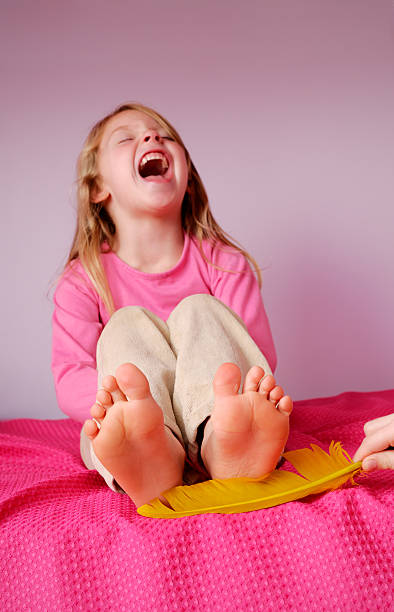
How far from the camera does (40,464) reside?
1156 millimetres

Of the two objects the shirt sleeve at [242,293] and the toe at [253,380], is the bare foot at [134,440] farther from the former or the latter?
the shirt sleeve at [242,293]

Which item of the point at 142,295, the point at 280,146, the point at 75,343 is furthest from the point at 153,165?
the point at 280,146

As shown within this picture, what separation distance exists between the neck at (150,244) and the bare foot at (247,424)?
76cm

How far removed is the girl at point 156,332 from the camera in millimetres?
762

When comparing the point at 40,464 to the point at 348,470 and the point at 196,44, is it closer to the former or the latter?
the point at 348,470

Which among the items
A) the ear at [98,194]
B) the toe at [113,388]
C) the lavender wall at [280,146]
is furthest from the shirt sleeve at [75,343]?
the lavender wall at [280,146]

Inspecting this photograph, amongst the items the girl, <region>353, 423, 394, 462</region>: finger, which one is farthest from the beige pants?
<region>353, 423, 394, 462</region>: finger

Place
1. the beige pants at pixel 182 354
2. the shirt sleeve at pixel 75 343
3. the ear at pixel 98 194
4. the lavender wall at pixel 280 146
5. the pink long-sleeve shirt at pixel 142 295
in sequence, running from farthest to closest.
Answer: the lavender wall at pixel 280 146 < the ear at pixel 98 194 < the pink long-sleeve shirt at pixel 142 295 < the shirt sleeve at pixel 75 343 < the beige pants at pixel 182 354

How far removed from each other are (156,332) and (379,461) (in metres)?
0.43

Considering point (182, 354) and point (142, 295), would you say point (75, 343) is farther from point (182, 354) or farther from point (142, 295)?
point (182, 354)

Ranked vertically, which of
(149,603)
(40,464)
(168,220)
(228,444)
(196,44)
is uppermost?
(196,44)

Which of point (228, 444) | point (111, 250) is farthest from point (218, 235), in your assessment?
point (228, 444)

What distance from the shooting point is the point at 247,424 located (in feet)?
2.49

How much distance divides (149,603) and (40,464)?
1.86 ft
